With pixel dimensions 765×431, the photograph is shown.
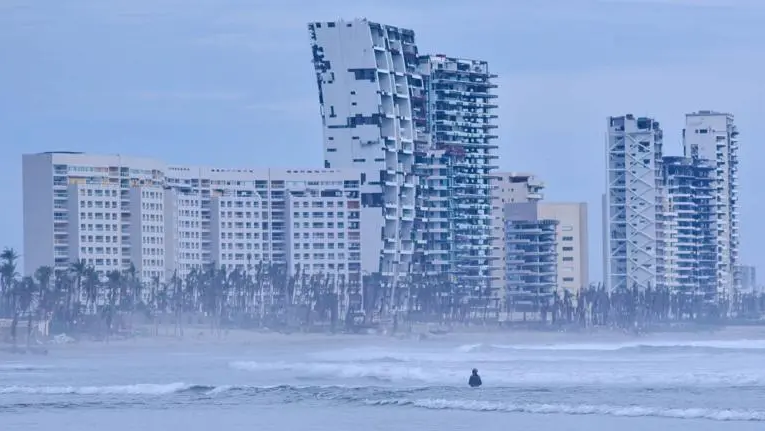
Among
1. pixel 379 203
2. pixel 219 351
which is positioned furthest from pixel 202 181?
pixel 219 351

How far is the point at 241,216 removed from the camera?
177500 mm

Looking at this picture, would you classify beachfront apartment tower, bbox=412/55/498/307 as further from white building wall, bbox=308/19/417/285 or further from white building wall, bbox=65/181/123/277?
white building wall, bbox=65/181/123/277

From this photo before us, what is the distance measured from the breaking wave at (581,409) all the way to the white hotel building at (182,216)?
106 metres

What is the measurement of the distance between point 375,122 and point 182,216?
21.3 metres

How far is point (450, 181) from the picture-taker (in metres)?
195

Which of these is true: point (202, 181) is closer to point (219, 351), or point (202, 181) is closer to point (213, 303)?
point (213, 303)

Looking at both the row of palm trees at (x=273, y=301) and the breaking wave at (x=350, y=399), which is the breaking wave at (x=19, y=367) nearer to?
the breaking wave at (x=350, y=399)

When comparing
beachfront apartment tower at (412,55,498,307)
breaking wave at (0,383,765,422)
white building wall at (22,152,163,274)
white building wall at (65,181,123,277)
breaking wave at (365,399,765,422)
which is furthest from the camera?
beachfront apartment tower at (412,55,498,307)

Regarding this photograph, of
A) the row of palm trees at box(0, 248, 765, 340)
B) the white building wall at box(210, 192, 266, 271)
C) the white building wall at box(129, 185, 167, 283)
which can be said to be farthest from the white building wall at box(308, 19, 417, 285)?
the white building wall at box(129, 185, 167, 283)

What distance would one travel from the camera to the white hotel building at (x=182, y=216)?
161 m

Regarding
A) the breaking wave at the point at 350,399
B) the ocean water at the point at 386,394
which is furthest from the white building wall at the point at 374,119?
the breaking wave at the point at 350,399

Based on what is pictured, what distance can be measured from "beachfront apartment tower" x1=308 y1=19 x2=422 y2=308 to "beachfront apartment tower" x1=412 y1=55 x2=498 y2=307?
402 centimetres

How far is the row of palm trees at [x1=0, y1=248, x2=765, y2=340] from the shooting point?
142m

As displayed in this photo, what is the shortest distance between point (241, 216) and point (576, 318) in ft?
116
